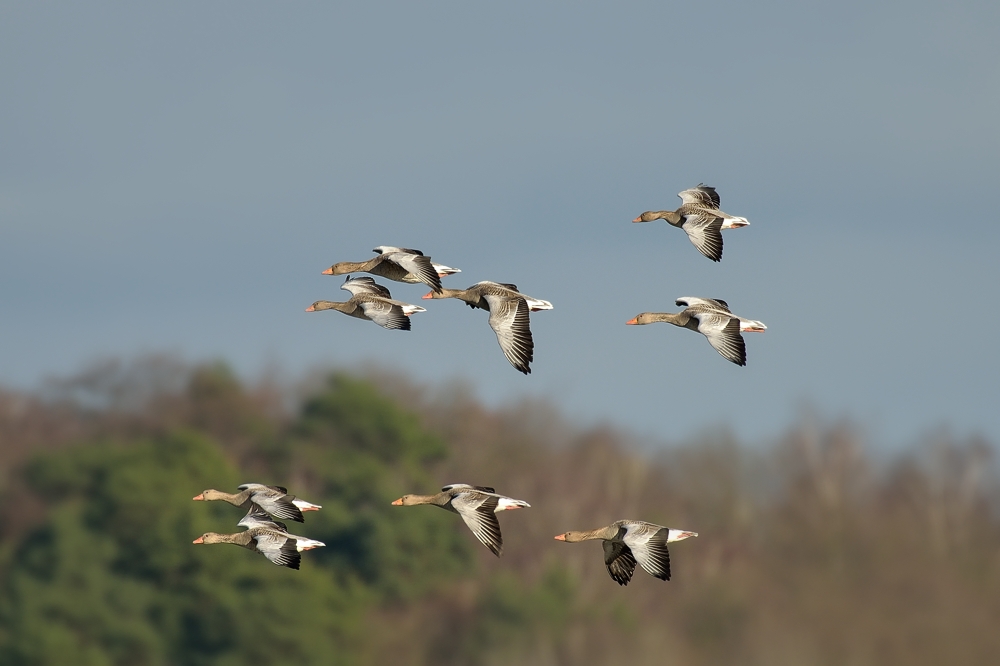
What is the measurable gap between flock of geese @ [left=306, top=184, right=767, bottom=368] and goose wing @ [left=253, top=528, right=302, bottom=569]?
3618mm

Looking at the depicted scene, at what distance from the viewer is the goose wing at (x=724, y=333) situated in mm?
24984

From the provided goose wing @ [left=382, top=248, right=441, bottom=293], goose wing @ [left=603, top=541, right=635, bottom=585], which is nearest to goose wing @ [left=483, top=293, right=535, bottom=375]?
goose wing @ [left=382, top=248, right=441, bottom=293]

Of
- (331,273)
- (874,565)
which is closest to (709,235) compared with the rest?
(331,273)

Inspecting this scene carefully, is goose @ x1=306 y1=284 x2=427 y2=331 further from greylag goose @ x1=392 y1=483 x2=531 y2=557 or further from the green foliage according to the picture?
the green foliage

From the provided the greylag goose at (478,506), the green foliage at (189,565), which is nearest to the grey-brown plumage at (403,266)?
the greylag goose at (478,506)

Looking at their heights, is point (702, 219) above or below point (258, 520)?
above

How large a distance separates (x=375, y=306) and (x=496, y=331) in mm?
2918

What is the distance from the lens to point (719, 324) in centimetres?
2577

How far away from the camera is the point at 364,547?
53.3 metres

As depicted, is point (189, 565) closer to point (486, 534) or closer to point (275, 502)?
point (275, 502)

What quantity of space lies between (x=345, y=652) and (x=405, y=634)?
6.01 ft

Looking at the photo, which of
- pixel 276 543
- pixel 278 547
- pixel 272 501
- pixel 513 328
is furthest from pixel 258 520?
pixel 513 328

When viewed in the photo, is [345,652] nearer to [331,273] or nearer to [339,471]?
[339,471]

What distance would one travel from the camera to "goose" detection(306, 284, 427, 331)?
86.1ft
